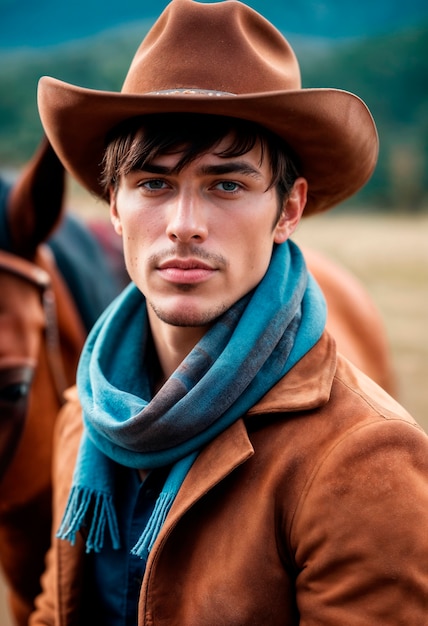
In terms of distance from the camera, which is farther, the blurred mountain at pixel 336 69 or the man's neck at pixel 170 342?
the blurred mountain at pixel 336 69

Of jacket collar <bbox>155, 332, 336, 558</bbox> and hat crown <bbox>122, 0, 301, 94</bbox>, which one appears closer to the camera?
jacket collar <bbox>155, 332, 336, 558</bbox>

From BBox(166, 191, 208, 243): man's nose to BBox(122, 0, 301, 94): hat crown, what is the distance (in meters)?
0.25

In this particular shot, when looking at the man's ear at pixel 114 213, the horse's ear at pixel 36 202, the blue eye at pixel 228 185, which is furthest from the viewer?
the horse's ear at pixel 36 202

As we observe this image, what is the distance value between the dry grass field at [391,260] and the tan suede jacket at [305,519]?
5994mm

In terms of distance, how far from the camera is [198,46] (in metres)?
1.44

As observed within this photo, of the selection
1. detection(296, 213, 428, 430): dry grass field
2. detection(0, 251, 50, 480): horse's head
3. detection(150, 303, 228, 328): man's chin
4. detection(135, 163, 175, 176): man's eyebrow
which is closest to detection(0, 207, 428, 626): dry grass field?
detection(296, 213, 428, 430): dry grass field

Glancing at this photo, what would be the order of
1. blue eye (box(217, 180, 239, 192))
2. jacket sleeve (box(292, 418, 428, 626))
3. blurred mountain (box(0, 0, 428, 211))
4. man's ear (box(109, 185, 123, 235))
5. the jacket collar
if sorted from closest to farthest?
jacket sleeve (box(292, 418, 428, 626)), the jacket collar, blue eye (box(217, 180, 239, 192)), man's ear (box(109, 185, 123, 235)), blurred mountain (box(0, 0, 428, 211))

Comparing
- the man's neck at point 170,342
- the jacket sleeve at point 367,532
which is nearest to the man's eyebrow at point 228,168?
the man's neck at point 170,342

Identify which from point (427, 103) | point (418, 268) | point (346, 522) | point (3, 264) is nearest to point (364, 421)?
point (346, 522)

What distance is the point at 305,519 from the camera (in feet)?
4.04

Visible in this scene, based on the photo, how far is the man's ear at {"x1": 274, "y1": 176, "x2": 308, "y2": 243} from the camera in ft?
5.15

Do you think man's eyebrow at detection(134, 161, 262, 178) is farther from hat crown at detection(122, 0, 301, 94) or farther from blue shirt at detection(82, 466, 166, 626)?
blue shirt at detection(82, 466, 166, 626)

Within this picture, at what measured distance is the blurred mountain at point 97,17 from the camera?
5.89 metres

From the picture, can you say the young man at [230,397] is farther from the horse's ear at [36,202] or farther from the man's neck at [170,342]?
the horse's ear at [36,202]
